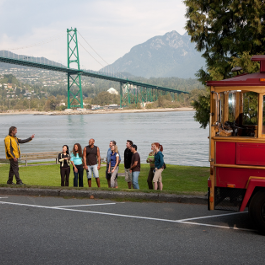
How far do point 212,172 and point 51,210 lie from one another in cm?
337

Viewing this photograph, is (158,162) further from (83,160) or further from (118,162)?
(83,160)

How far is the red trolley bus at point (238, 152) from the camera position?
18.4 ft

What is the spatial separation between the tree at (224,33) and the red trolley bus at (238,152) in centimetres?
675

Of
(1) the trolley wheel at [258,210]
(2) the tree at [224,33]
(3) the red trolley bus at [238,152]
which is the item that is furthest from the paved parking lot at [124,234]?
(2) the tree at [224,33]

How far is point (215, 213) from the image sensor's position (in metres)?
7.04

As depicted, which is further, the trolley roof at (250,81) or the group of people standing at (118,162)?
the group of people standing at (118,162)

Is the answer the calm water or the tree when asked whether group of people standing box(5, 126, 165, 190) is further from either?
the calm water

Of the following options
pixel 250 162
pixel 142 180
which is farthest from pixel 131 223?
pixel 142 180

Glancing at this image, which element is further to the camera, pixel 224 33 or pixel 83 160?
pixel 224 33

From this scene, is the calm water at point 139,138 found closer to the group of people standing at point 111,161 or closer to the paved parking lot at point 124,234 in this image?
the group of people standing at point 111,161

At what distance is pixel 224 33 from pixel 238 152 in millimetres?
9454

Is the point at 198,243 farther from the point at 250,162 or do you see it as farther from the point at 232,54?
the point at 232,54

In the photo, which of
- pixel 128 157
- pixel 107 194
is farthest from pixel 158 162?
pixel 107 194

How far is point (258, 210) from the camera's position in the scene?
564 centimetres
